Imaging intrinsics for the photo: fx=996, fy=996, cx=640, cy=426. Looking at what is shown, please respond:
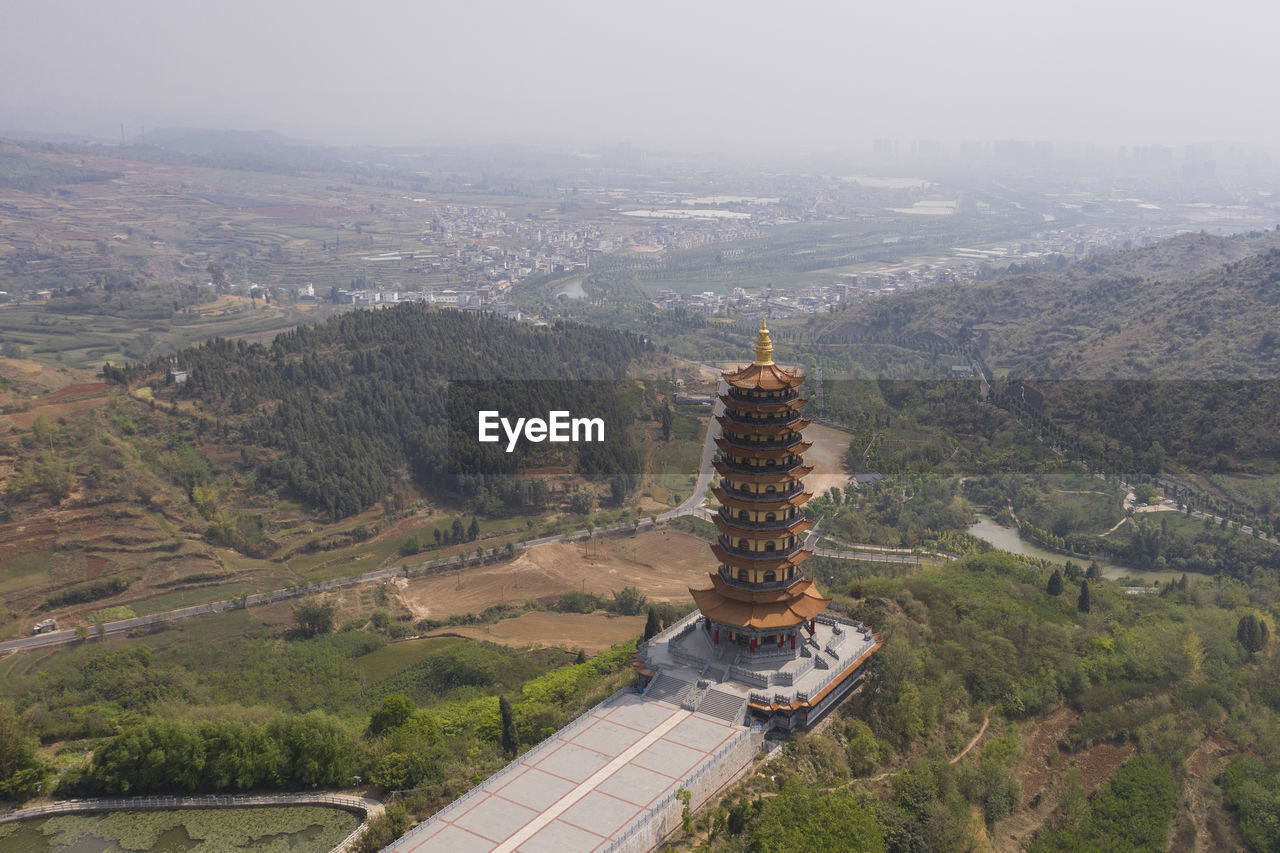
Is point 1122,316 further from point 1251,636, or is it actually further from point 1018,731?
point 1018,731

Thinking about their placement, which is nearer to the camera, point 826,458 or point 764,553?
point 764,553

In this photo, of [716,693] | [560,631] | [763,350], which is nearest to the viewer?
[716,693]

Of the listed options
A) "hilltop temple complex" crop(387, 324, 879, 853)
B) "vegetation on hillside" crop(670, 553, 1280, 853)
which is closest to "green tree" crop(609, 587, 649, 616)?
"vegetation on hillside" crop(670, 553, 1280, 853)

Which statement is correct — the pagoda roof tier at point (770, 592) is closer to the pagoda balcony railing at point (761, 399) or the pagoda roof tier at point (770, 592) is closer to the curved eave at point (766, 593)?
the curved eave at point (766, 593)

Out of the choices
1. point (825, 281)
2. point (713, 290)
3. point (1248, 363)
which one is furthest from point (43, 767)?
point (825, 281)

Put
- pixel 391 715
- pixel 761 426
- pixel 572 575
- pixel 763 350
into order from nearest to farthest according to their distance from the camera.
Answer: pixel 391 715
pixel 763 350
pixel 761 426
pixel 572 575

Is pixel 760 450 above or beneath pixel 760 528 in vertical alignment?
above

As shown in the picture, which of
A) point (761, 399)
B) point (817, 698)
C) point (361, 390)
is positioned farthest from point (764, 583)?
point (361, 390)
